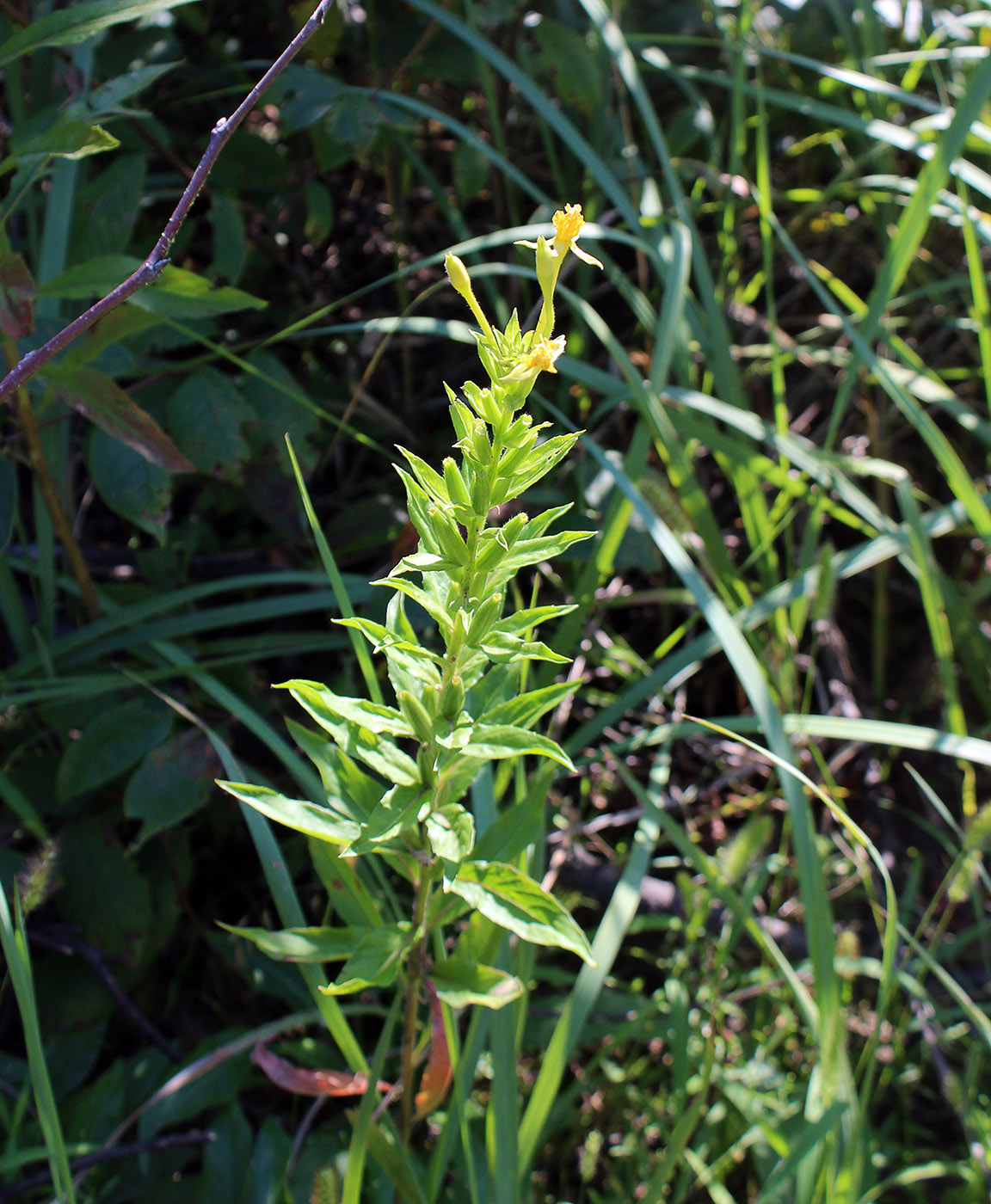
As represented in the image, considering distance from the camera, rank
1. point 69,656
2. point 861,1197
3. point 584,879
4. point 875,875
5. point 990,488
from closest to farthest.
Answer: point 861,1197 < point 69,656 < point 584,879 < point 875,875 < point 990,488

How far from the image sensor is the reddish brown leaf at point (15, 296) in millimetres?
986

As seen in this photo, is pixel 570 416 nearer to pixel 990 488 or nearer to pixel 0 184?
pixel 990 488

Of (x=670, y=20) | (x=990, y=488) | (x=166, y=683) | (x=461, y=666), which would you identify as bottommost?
(x=990, y=488)

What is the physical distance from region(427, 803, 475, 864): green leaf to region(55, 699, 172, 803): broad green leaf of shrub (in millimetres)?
531

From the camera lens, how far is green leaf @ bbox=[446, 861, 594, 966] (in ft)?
2.51

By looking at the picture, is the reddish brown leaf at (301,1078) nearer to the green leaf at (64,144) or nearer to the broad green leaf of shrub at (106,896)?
the broad green leaf of shrub at (106,896)

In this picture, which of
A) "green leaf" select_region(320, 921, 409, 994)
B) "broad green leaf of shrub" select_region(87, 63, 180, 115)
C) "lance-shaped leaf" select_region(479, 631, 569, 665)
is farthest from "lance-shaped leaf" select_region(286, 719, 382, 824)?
"broad green leaf of shrub" select_region(87, 63, 180, 115)

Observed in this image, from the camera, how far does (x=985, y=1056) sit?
1.49 m

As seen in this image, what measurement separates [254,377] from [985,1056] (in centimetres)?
162

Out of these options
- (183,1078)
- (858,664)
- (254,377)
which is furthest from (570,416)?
(183,1078)

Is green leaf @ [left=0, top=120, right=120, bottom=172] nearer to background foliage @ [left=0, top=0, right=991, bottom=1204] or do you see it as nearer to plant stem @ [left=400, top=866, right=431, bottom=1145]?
background foliage @ [left=0, top=0, right=991, bottom=1204]

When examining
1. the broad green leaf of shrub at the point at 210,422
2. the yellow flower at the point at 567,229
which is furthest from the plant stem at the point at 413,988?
the broad green leaf of shrub at the point at 210,422

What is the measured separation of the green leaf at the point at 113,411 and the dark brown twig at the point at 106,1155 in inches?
32.0

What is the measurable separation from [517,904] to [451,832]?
0.10 m
